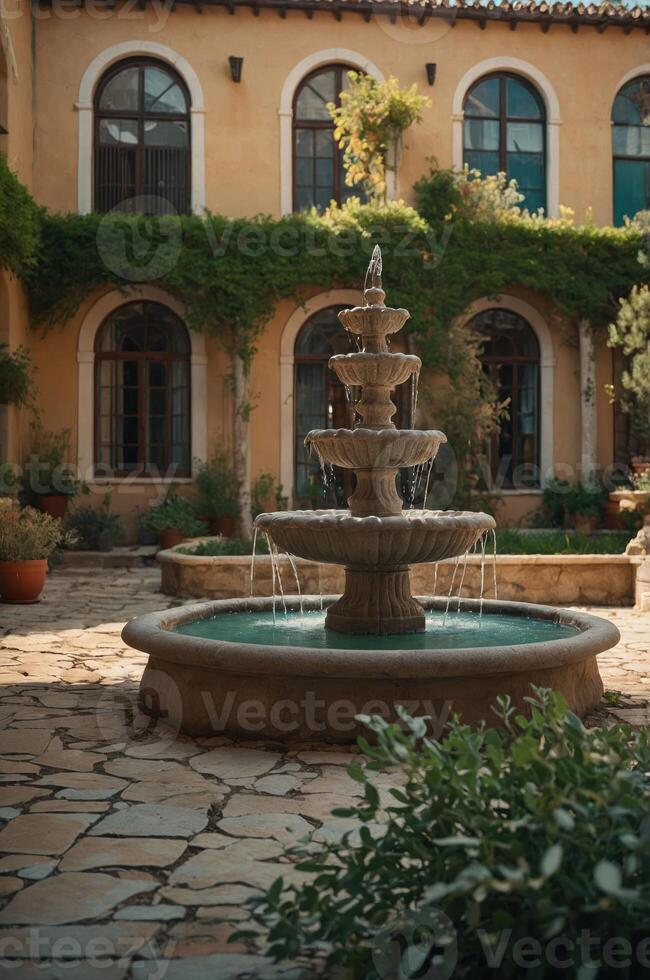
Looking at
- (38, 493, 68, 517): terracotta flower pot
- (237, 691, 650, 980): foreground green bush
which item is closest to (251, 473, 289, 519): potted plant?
(38, 493, 68, 517): terracotta flower pot

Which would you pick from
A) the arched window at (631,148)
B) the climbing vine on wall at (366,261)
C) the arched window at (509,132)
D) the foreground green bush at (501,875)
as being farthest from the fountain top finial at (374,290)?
the arched window at (631,148)

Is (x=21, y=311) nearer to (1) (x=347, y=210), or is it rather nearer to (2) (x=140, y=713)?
(1) (x=347, y=210)

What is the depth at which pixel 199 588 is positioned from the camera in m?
9.32

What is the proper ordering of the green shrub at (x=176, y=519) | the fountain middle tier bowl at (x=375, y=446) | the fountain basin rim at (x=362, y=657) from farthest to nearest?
the green shrub at (x=176, y=519)
the fountain middle tier bowl at (x=375, y=446)
the fountain basin rim at (x=362, y=657)

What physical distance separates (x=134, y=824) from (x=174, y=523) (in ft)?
30.2

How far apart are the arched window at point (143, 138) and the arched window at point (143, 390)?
158 cm

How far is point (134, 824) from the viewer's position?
138 inches

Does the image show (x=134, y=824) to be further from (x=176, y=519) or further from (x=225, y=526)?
(x=225, y=526)

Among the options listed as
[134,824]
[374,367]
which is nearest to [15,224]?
[374,367]

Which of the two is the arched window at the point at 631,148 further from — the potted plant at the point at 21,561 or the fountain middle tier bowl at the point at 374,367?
the fountain middle tier bowl at the point at 374,367

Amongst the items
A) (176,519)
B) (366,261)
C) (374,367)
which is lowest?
(176,519)

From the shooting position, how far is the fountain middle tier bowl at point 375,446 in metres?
5.56

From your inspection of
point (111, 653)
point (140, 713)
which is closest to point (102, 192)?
point (111, 653)

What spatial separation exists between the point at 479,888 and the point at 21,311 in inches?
473
